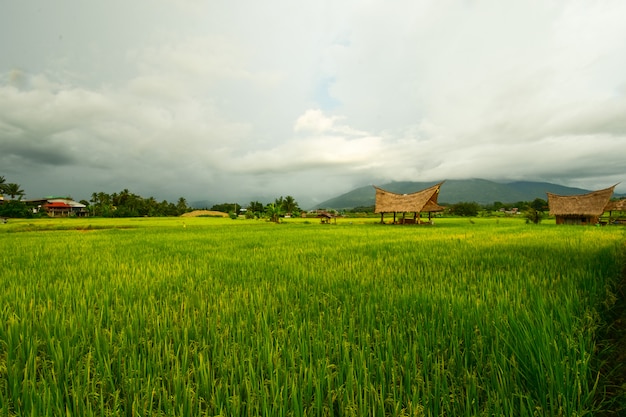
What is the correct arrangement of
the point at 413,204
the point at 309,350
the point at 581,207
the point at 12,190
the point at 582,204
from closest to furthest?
the point at 309,350 < the point at 581,207 < the point at 582,204 < the point at 413,204 < the point at 12,190

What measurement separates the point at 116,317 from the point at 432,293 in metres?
3.14

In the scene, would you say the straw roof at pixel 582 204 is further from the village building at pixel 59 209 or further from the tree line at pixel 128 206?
the village building at pixel 59 209

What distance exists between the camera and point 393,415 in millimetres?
1165

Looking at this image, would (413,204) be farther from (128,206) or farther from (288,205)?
(128,206)

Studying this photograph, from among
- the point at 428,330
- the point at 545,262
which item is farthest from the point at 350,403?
the point at 545,262

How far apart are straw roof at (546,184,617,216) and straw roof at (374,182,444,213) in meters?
11.9

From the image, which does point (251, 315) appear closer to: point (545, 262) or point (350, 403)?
point (350, 403)

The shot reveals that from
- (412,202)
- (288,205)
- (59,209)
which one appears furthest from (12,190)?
(412,202)

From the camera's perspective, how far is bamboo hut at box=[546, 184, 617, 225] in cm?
2438

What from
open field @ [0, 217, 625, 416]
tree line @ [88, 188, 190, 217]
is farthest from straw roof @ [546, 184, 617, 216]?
tree line @ [88, 188, 190, 217]

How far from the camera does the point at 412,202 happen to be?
2666 cm

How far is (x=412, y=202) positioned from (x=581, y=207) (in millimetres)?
15922

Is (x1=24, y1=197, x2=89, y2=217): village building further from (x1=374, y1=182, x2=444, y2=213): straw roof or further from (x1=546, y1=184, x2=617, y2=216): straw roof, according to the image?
(x1=546, y1=184, x2=617, y2=216): straw roof

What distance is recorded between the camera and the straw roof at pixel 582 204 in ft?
79.8
